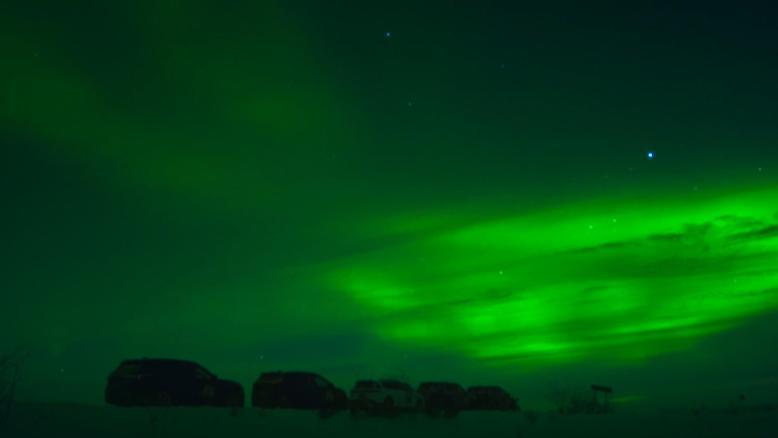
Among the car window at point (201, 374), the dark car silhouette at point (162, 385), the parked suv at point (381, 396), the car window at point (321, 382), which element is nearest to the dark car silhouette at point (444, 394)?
the parked suv at point (381, 396)

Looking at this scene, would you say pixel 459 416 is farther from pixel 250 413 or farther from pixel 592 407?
pixel 592 407

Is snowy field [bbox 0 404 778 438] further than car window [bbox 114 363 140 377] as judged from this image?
No

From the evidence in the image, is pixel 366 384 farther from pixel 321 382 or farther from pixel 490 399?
pixel 490 399

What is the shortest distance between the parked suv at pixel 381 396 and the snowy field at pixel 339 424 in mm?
4961

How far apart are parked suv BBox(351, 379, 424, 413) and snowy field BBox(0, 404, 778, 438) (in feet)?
16.3

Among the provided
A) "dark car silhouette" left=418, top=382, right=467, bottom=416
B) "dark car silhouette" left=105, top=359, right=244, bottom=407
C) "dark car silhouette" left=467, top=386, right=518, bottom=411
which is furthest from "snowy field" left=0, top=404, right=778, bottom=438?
"dark car silhouette" left=467, top=386, right=518, bottom=411

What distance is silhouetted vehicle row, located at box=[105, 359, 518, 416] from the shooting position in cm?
2341

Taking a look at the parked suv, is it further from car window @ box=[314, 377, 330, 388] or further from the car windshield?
car window @ box=[314, 377, 330, 388]

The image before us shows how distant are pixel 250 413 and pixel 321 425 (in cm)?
227

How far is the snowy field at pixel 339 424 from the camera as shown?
59.1ft

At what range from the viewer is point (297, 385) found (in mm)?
28250

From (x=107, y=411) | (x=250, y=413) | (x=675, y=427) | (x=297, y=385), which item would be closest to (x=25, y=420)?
(x=107, y=411)

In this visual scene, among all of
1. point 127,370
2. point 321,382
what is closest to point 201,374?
point 127,370

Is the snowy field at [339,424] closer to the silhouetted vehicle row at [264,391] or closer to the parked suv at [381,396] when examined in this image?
the silhouetted vehicle row at [264,391]
